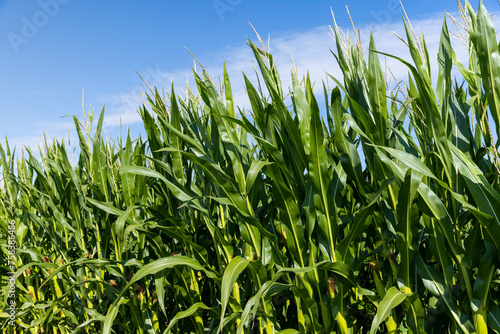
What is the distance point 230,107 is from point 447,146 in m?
0.90

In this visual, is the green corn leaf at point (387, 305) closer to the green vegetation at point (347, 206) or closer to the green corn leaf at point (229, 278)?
the green vegetation at point (347, 206)

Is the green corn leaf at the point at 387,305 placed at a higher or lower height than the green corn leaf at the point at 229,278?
lower

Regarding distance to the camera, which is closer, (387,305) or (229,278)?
(387,305)

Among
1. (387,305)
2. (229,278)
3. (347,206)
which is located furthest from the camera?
(347,206)

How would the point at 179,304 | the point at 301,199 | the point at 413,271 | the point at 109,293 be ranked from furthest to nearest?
the point at 109,293 < the point at 179,304 < the point at 301,199 < the point at 413,271

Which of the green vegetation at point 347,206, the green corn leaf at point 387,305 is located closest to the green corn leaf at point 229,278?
the green vegetation at point 347,206

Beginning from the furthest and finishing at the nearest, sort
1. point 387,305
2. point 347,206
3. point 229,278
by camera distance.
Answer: point 347,206, point 229,278, point 387,305

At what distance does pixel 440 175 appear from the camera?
1430mm

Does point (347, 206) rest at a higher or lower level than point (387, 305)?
higher

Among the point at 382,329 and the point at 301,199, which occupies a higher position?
the point at 301,199

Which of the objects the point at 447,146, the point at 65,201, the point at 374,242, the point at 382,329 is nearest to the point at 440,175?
the point at 447,146

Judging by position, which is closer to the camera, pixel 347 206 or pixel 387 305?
pixel 387 305

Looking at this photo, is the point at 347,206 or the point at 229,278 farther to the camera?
the point at 347,206

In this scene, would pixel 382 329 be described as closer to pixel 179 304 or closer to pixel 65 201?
pixel 179 304
